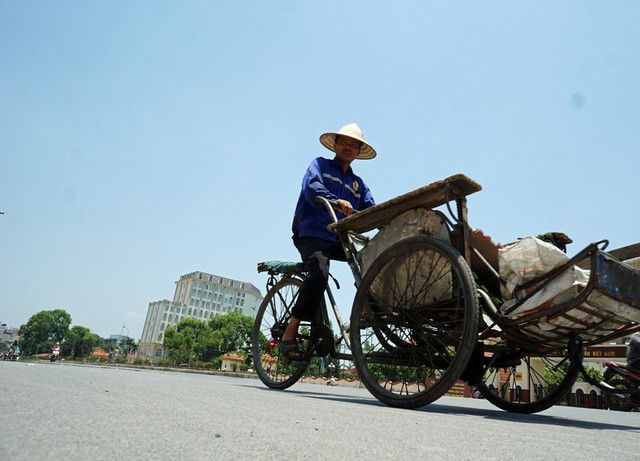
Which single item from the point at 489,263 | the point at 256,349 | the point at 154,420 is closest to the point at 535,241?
the point at 489,263

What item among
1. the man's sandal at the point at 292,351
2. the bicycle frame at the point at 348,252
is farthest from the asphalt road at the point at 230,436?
the man's sandal at the point at 292,351

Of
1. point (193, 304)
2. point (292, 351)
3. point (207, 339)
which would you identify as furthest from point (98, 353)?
point (292, 351)

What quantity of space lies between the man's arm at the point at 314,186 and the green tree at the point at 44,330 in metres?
126

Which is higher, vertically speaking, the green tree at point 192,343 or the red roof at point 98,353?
the green tree at point 192,343

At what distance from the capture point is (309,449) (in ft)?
3.34

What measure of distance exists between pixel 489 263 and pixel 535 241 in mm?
414

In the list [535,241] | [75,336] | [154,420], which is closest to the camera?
[154,420]

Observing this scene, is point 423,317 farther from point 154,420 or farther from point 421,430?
point 154,420

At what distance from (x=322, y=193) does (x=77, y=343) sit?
125 meters

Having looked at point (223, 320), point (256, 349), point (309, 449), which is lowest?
point (309, 449)

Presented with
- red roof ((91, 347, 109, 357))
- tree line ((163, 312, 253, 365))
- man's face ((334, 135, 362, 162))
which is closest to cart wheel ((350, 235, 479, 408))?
man's face ((334, 135, 362, 162))

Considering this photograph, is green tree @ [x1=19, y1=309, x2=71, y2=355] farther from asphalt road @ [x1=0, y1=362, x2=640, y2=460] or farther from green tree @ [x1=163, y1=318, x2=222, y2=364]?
asphalt road @ [x1=0, y1=362, x2=640, y2=460]

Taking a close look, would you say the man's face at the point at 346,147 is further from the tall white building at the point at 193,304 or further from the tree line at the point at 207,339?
the tall white building at the point at 193,304

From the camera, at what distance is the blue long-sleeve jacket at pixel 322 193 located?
3844mm
